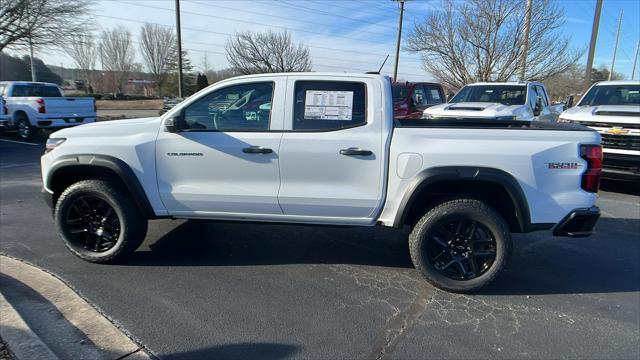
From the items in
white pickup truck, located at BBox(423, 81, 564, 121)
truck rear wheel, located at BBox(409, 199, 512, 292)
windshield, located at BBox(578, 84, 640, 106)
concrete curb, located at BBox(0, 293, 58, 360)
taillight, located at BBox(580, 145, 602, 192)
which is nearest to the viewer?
concrete curb, located at BBox(0, 293, 58, 360)

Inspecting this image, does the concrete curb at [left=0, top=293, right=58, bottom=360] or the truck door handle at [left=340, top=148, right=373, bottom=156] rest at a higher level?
the truck door handle at [left=340, top=148, right=373, bottom=156]

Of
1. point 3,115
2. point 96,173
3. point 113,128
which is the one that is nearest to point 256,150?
point 113,128

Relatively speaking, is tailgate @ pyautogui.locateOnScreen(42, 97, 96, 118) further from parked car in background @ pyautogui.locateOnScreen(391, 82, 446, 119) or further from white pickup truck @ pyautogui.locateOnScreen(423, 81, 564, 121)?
white pickup truck @ pyautogui.locateOnScreen(423, 81, 564, 121)

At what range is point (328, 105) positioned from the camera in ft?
12.1

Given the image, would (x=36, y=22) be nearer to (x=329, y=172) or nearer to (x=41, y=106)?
(x=41, y=106)

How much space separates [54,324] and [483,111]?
311 inches

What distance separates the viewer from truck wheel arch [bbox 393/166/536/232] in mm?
3357

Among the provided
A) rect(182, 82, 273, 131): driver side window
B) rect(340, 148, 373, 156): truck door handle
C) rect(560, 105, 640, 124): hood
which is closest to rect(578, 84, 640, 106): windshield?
rect(560, 105, 640, 124): hood

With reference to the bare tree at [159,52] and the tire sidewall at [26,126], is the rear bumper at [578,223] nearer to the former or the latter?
the tire sidewall at [26,126]

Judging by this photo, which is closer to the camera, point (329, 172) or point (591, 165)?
point (591, 165)

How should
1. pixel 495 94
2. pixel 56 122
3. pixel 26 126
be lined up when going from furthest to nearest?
1. pixel 26 126
2. pixel 56 122
3. pixel 495 94

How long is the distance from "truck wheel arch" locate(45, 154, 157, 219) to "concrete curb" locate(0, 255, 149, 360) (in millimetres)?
897

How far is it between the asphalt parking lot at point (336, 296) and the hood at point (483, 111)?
3.63m

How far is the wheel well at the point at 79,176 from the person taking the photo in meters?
3.98
